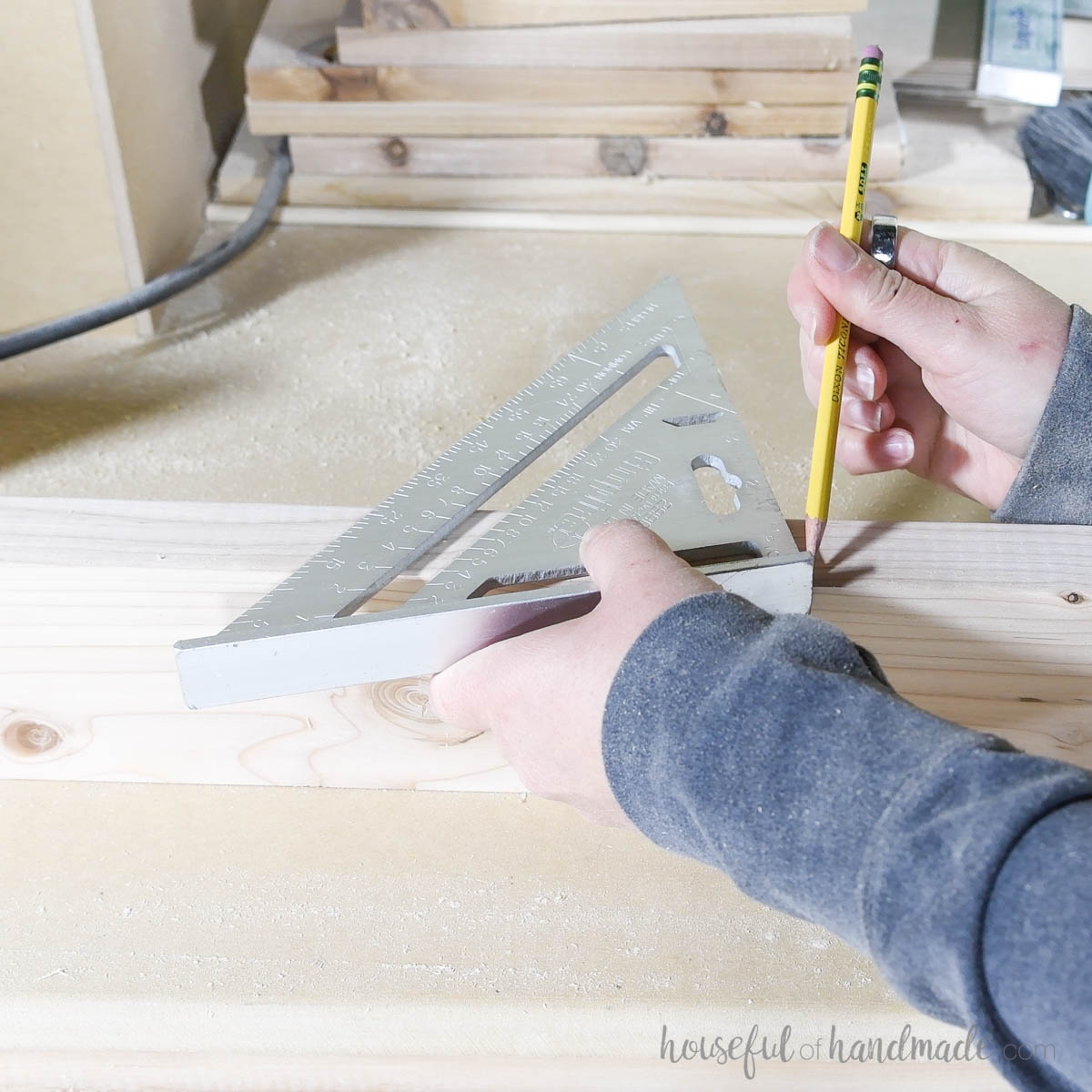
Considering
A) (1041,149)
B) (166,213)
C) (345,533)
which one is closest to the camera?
(345,533)

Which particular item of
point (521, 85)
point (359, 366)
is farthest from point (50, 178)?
point (521, 85)

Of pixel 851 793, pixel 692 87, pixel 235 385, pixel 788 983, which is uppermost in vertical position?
pixel 692 87

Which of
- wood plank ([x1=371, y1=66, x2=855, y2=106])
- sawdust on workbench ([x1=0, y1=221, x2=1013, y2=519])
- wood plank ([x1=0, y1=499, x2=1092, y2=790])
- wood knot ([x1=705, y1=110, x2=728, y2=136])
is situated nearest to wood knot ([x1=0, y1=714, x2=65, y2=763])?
wood plank ([x1=0, y1=499, x2=1092, y2=790])

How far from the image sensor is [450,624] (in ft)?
2.38

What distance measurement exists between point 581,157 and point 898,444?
3.10ft

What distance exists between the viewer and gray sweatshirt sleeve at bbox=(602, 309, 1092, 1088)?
518 millimetres

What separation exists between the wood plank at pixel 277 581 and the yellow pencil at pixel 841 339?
1.2 inches

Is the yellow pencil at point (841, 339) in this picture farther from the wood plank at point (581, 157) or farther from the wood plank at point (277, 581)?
the wood plank at point (581, 157)

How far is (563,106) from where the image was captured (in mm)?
1770

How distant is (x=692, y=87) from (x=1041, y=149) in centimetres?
61

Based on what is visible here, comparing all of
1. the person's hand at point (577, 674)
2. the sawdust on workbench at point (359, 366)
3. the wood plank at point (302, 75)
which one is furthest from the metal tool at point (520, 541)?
the wood plank at point (302, 75)

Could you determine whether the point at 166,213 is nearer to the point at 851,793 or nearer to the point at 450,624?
the point at 450,624

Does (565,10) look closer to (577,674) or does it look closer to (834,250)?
(834,250)

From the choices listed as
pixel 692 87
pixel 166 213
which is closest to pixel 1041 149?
pixel 692 87
